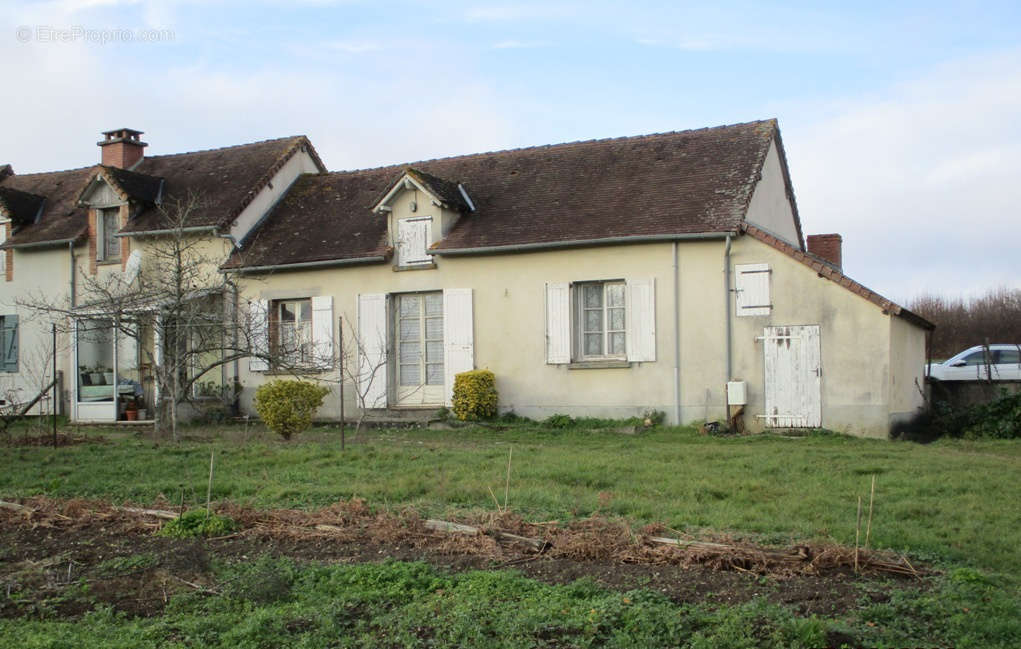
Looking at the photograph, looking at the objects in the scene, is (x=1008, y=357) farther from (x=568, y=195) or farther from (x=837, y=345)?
→ (x=568, y=195)

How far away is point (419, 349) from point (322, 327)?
6.85 ft

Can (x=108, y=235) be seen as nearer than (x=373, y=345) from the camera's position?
No

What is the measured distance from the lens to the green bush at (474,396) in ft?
58.2

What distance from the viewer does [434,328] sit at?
63.6 feet

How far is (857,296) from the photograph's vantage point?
1584cm

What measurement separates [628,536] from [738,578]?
42.0 inches

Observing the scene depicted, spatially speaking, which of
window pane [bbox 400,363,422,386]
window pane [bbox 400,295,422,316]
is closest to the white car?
window pane [bbox 400,363,422,386]

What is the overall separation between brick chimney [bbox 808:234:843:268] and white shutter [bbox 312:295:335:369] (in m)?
9.90

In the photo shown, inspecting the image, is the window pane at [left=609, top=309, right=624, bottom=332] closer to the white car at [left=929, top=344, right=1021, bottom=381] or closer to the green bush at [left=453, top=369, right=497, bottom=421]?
the green bush at [left=453, top=369, right=497, bottom=421]

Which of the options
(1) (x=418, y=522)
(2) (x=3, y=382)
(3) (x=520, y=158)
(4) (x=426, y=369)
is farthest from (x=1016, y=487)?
(2) (x=3, y=382)

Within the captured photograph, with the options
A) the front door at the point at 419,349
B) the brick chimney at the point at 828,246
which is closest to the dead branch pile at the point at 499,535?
the front door at the point at 419,349

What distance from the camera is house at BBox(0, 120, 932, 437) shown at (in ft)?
53.5

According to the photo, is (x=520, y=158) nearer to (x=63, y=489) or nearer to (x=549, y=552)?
(x=63, y=489)

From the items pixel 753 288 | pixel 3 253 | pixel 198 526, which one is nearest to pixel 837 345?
pixel 753 288
